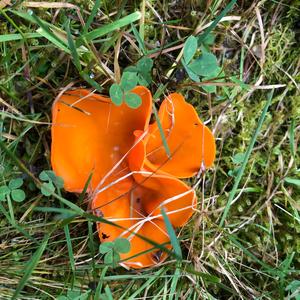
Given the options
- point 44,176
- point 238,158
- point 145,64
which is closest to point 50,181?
point 44,176

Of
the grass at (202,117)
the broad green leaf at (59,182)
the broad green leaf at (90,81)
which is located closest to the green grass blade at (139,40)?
the grass at (202,117)

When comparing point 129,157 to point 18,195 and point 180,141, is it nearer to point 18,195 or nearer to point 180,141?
point 180,141

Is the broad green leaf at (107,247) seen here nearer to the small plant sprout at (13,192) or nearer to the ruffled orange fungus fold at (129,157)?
the ruffled orange fungus fold at (129,157)

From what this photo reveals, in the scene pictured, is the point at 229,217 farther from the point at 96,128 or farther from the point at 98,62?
the point at 98,62

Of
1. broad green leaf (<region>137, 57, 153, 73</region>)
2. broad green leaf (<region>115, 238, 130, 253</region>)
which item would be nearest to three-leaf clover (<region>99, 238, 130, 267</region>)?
broad green leaf (<region>115, 238, 130, 253</region>)

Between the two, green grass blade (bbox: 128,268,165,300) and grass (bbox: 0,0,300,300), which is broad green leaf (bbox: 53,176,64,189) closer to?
grass (bbox: 0,0,300,300)

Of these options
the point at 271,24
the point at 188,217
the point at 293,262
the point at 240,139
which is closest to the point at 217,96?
the point at 240,139

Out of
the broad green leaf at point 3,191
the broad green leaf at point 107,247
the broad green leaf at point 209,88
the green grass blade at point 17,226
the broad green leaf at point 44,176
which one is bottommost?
the broad green leaf at point 107,247

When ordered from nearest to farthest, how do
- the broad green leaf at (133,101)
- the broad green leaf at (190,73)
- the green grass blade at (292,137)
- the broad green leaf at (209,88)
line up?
the broad green leaf at (133,101), the broad green leaf at (190,73), the broad green leaf at (209,88), the green grass blade at (292,137)
